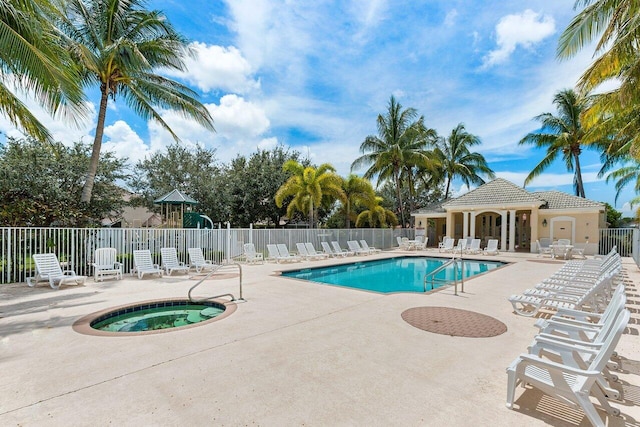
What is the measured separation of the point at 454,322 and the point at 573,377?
289cm

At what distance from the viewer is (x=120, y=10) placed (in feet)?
40.4

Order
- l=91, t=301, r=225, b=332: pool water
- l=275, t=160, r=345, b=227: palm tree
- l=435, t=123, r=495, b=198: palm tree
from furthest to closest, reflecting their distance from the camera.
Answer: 1. l=435, t=123, r=495, b=198: palm tree
2. l=275, t=160, r=345, b=227: palm tree
3. l=91, t=301, r=225, b=332: pool water

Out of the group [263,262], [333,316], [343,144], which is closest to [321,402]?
[333,316]

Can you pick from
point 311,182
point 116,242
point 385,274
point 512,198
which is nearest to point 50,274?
point 116,242

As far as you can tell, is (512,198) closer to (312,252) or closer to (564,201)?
(564,201)

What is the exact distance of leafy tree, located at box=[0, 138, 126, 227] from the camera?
452 inches

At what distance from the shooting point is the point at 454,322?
19.0 feet

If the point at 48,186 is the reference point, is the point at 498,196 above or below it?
above

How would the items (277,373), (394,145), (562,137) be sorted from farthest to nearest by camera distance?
(394,145) → (562,137) → (277,373)

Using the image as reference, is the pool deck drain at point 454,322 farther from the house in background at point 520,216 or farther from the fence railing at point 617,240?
the fence railing at point 617,240

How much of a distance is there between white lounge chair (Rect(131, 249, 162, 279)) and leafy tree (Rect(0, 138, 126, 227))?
3.09 metres

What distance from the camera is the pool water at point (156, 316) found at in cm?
613

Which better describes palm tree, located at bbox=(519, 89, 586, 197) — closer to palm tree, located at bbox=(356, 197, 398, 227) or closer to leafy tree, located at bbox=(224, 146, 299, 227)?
palm tree, located at bbox=(356, 197, 398, 227)

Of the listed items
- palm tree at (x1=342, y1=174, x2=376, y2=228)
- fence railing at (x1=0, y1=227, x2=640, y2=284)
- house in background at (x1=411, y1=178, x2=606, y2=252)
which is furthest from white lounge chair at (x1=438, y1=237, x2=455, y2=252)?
fence railing at (x1=0, y1=227, x2=640, y2=284)
